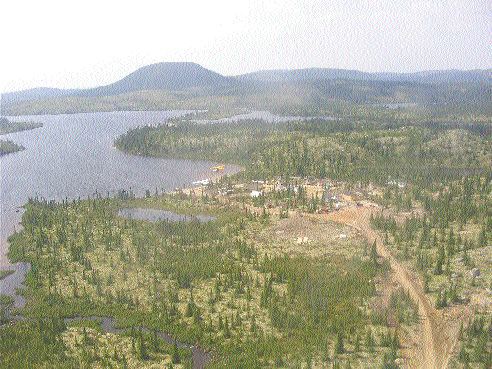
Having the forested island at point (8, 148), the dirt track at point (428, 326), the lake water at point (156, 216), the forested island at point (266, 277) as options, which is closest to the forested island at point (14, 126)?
the forested island at point (8, 148)

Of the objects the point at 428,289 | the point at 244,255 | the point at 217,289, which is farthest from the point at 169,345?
the point at 428,289

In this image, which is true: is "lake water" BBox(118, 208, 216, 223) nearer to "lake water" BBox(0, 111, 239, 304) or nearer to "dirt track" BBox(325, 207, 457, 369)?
"lake water" BBox(0, 111, 239, 304)

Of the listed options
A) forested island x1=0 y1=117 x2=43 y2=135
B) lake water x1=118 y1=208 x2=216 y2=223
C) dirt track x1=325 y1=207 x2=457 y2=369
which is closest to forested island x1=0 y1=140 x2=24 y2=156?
forested island x1=0 y1=117 x2=43 y2=135

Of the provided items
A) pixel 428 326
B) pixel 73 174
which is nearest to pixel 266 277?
pixel 428 326

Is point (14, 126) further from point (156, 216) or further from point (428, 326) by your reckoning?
point (428, 326)

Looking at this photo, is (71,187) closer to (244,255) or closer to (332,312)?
(244,255)
